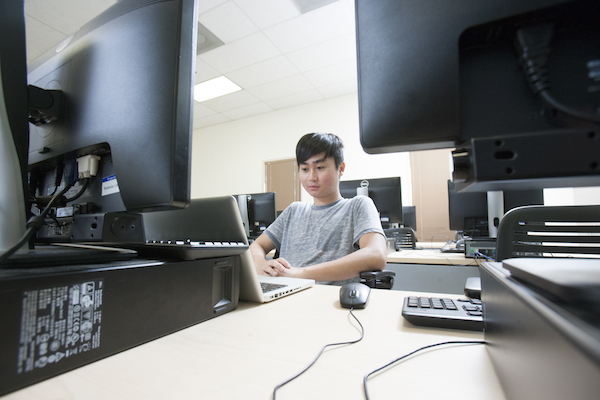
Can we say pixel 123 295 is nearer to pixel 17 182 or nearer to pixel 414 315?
pixel 17 182

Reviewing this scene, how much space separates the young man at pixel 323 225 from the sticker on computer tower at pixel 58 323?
2.87 ft

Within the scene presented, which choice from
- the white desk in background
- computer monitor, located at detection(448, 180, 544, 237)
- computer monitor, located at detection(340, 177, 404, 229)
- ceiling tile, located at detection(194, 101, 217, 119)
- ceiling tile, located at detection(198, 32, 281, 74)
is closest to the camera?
the white desk in background

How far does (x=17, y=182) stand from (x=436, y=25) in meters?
0.59

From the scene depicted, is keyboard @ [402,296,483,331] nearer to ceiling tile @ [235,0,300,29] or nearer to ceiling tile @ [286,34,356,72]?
ceiling tile @ [235,0,300,29]

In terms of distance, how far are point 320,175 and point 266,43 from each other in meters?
2.16

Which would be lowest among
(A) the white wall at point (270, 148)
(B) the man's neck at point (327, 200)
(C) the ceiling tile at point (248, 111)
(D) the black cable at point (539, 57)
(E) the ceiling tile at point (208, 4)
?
(B) the man's neck at point (327, 200)

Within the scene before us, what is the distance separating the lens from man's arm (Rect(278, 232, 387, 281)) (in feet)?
3.56

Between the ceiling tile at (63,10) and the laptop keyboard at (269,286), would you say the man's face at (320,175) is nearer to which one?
the laptop keyboard at (269,286)

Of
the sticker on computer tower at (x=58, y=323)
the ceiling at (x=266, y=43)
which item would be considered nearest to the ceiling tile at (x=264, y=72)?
the ceiling at (x=266, y=43)

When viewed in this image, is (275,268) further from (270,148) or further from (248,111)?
(248,111)

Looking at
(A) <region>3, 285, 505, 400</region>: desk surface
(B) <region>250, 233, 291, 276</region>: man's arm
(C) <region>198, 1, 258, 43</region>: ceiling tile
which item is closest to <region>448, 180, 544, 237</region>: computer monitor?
(B) <region>250, 233, 291, 276</region>: man's arm

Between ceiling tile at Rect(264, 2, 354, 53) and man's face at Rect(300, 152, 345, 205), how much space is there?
1.77 metres

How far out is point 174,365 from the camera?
1.17ft

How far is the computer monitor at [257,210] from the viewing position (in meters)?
→ 2.40
